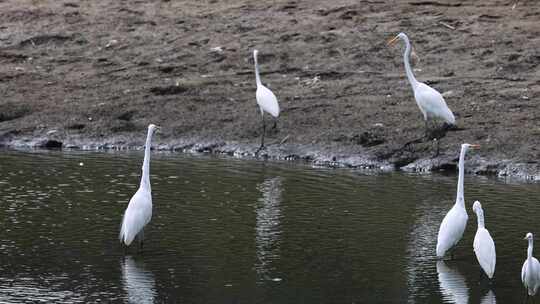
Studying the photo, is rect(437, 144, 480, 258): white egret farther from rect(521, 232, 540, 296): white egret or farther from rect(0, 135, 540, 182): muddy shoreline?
rect(0, 135, 540, 182): muddy shoreline

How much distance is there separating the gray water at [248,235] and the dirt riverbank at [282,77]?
4.21 ft

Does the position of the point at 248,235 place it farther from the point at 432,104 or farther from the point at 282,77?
the point at 282,77

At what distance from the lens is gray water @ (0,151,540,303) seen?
25.7ft

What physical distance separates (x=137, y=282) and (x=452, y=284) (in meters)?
2.19

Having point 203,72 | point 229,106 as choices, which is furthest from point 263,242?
point 203,72

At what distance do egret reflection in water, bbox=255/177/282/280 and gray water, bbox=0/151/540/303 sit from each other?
0.06 feet

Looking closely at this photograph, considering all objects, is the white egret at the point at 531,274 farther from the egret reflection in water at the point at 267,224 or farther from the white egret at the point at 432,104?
the white egret at the point at 432,104

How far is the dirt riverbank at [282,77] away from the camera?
46.6 feet

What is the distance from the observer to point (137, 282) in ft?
26.3

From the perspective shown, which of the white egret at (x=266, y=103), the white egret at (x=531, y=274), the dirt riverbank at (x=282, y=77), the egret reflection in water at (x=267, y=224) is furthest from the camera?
the white egret at (x=266, y=103)

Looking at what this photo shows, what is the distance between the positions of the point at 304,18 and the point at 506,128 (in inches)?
217

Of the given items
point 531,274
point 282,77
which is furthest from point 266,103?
point 531,274

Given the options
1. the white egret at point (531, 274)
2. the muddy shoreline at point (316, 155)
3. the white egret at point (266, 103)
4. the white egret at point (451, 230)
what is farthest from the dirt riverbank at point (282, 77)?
the white egret at point (531, 274)

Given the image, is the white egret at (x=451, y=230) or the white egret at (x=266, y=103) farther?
the white egret at (x=266, y=103)
